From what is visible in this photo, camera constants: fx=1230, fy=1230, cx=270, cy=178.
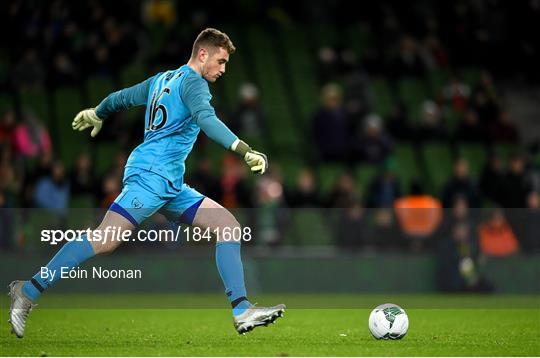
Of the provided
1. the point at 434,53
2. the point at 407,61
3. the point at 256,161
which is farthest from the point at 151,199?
the point at 434,53

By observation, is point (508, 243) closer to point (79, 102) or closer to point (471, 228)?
point (471, 228)

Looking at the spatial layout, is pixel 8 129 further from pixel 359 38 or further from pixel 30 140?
pixel 359 38

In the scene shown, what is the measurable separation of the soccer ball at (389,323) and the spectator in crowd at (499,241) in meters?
9.11

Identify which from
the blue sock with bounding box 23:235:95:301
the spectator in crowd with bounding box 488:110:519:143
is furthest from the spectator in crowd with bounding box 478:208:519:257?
the blue sock with bounding box 23:235:95:301

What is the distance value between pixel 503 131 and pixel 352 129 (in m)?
3.20

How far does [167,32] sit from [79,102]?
2.82 m

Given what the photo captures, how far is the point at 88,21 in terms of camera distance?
923 inches

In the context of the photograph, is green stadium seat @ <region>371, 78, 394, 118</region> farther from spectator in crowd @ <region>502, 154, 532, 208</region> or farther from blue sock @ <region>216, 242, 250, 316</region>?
blue sock @ <region>216, 242, 250, 316</region>

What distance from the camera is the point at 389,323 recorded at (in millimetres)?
10453

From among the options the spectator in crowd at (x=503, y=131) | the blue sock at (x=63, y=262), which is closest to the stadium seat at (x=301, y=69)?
the spectator in crowd at (x=503, y=131)

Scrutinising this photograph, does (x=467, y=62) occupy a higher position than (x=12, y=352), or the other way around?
(x=467, y=62)

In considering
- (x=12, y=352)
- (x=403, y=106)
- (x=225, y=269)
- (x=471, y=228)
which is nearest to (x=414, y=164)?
(x=403, y=106)

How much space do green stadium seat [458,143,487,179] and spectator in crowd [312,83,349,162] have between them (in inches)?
97.6

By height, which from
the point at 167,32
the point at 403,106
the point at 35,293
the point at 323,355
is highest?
the point at 167,32
